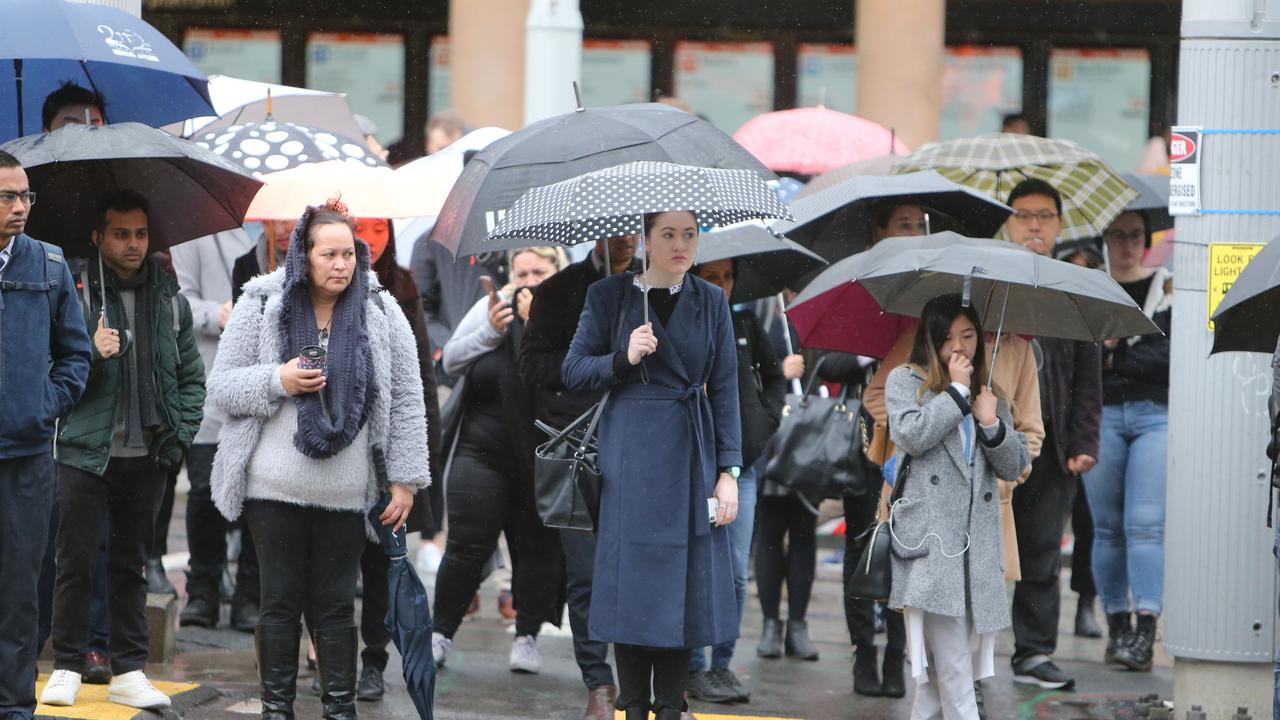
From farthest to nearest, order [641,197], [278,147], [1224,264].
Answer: [278,147]
[1224,264]
[641,197]

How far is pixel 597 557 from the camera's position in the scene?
650 centimetres

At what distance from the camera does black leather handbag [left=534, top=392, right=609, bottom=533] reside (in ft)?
21.1

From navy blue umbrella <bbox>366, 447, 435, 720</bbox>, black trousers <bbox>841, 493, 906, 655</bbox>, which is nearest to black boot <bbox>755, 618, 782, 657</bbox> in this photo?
black trousers <bbox>841, 493, 906, 655</bbox>

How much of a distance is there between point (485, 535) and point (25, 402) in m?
2.32

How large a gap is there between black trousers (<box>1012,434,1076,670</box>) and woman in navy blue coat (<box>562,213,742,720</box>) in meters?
2.31

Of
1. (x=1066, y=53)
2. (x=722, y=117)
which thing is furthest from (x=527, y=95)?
(x=1066, y=53)

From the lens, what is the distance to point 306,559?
657 centimetres

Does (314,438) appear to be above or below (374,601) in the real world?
above

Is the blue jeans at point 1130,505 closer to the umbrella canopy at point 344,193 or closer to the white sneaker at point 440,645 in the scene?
the white sneaker at point 440,645

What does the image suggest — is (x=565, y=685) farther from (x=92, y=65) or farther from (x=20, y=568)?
(x=92, y=65)

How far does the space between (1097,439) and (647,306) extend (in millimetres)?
2910

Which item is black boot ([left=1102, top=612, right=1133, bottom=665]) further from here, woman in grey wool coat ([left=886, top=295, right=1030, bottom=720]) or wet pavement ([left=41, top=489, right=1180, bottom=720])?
woman in grey wool coat ([left=886, top=295, right=1030, bottom=720])

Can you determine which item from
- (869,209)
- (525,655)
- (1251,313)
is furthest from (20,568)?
(1251,313)

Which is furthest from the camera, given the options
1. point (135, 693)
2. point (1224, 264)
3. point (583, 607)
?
point (583, 607)
